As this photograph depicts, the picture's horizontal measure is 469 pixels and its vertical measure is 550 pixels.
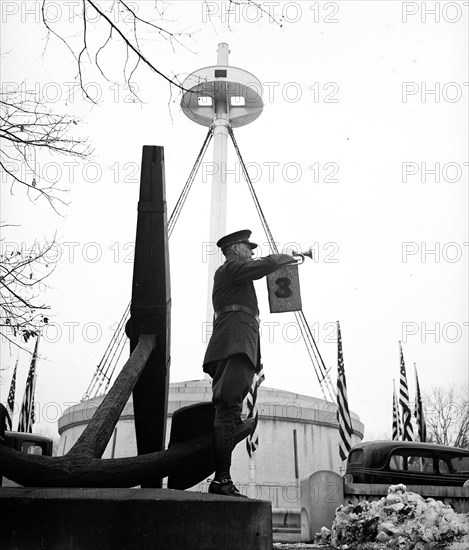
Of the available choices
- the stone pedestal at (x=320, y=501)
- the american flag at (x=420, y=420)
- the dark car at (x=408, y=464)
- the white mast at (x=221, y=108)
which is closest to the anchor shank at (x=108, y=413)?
the stone pedestal at (x=320, y=501)

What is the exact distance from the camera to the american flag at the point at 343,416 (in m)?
12.9

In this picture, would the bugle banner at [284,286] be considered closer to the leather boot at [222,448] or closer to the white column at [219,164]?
the leather boot at [222,448]

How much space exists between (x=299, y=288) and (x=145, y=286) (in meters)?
1.07

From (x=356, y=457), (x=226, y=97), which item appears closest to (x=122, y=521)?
(x=356, y=457)

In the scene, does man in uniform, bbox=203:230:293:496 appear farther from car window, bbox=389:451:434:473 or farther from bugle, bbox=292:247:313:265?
car window, bbox=389:451:434:473

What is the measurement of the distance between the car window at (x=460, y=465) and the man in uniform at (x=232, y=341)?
7875 millimetres

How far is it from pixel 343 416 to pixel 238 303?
32.5 ft

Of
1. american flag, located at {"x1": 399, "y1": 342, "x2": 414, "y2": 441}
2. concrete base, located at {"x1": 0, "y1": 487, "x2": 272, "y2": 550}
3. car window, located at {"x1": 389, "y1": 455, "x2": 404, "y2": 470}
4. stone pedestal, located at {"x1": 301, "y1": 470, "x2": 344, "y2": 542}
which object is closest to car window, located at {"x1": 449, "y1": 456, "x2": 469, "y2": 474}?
car window, located at {"x1": 389, "y1": 455, "x2": 404, "y2": 470}

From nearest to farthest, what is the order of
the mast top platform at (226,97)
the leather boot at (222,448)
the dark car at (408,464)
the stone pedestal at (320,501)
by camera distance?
the leather boot at (222,448) < the stone pedestal at (320,501) < the dark car at (408,464) < the mast top platform at (226,97)

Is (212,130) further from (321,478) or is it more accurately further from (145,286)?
(145,286)

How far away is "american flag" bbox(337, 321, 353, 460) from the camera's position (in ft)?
42.4

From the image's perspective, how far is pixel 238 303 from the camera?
12.9 ft

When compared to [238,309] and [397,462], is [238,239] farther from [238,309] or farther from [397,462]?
[397,462]

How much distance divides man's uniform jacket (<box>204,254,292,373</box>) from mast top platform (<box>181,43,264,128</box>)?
54.4 feet
